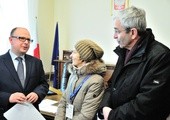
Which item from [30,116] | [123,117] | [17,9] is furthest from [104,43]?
[123,117]

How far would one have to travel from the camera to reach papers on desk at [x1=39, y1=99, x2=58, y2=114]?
252 cm

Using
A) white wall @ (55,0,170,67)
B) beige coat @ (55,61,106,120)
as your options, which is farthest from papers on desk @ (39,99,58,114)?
white wall @ (55,0,170,67)

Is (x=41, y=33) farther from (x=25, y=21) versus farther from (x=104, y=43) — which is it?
(x=104, y=43)

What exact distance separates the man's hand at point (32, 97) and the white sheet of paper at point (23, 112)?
39mm

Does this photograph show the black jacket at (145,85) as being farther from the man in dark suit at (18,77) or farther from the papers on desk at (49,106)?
the papers on desk at (49,106)

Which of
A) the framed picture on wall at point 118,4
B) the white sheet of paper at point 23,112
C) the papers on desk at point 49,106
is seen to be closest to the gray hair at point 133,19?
the white sheet of paper at point 23,112

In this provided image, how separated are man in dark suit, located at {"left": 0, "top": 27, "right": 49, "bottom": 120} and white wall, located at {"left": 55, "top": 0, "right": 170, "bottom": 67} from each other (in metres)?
1.34

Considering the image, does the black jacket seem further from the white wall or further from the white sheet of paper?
the white wall

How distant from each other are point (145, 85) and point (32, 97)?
97 cm

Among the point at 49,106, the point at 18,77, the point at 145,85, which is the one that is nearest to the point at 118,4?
the point at 49,106

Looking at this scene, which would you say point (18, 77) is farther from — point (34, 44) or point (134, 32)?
point (34, 44)

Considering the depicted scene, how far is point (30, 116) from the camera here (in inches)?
79.5

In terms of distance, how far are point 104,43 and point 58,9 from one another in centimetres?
100

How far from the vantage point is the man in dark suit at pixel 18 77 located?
1964mm
